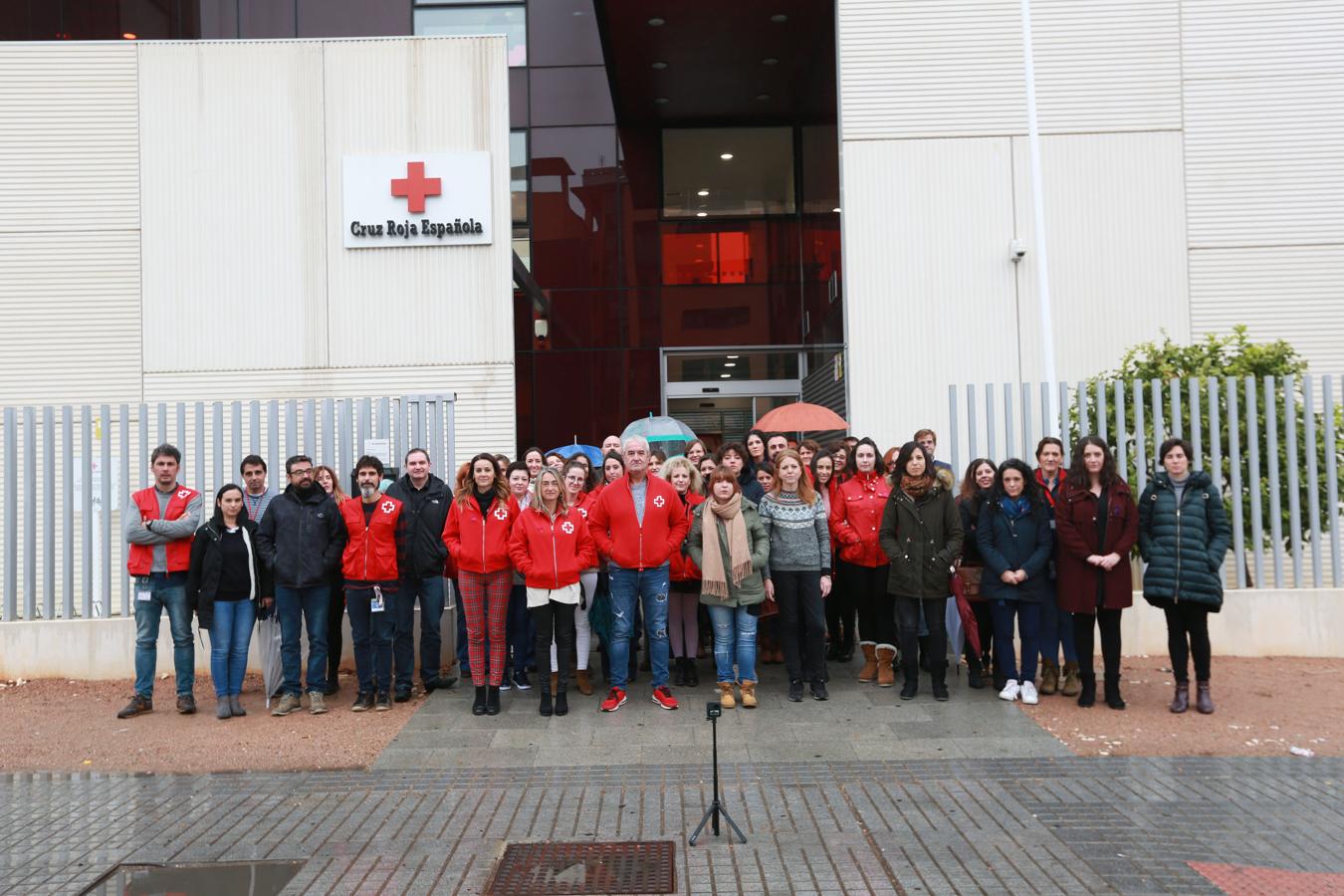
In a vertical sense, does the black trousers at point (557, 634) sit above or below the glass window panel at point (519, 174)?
below

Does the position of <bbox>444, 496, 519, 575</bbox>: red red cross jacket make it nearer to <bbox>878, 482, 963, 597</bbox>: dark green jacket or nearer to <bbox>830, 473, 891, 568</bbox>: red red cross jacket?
<bbox>830, 473, 891, 568</bbox>: red red cross jacket

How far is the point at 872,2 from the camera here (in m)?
12.4

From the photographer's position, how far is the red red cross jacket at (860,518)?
834 cm

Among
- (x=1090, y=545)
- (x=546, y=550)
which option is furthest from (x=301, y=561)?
(x=1090, y=545)

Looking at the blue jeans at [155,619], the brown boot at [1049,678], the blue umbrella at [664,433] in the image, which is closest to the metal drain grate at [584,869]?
the brown boot at [1049,678]

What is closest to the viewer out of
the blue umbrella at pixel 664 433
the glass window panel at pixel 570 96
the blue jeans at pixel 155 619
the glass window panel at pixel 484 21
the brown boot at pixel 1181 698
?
the brown boot at pixel 1181 698

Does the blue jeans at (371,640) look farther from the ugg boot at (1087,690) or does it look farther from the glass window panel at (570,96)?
the glass window panel at (570,96)

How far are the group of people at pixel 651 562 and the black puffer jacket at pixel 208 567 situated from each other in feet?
0.05

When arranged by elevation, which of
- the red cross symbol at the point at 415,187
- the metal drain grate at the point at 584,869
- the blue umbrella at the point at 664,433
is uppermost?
A: the red cross symbol at the point at 415,187

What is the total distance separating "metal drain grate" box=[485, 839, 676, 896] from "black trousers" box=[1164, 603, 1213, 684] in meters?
4.49

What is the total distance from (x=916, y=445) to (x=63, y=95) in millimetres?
11164

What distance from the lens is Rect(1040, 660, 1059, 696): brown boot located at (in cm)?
790

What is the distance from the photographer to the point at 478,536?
7.84 metres

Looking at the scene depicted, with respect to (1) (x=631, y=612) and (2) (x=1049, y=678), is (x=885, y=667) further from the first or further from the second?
(1) (x=631, y=612)
